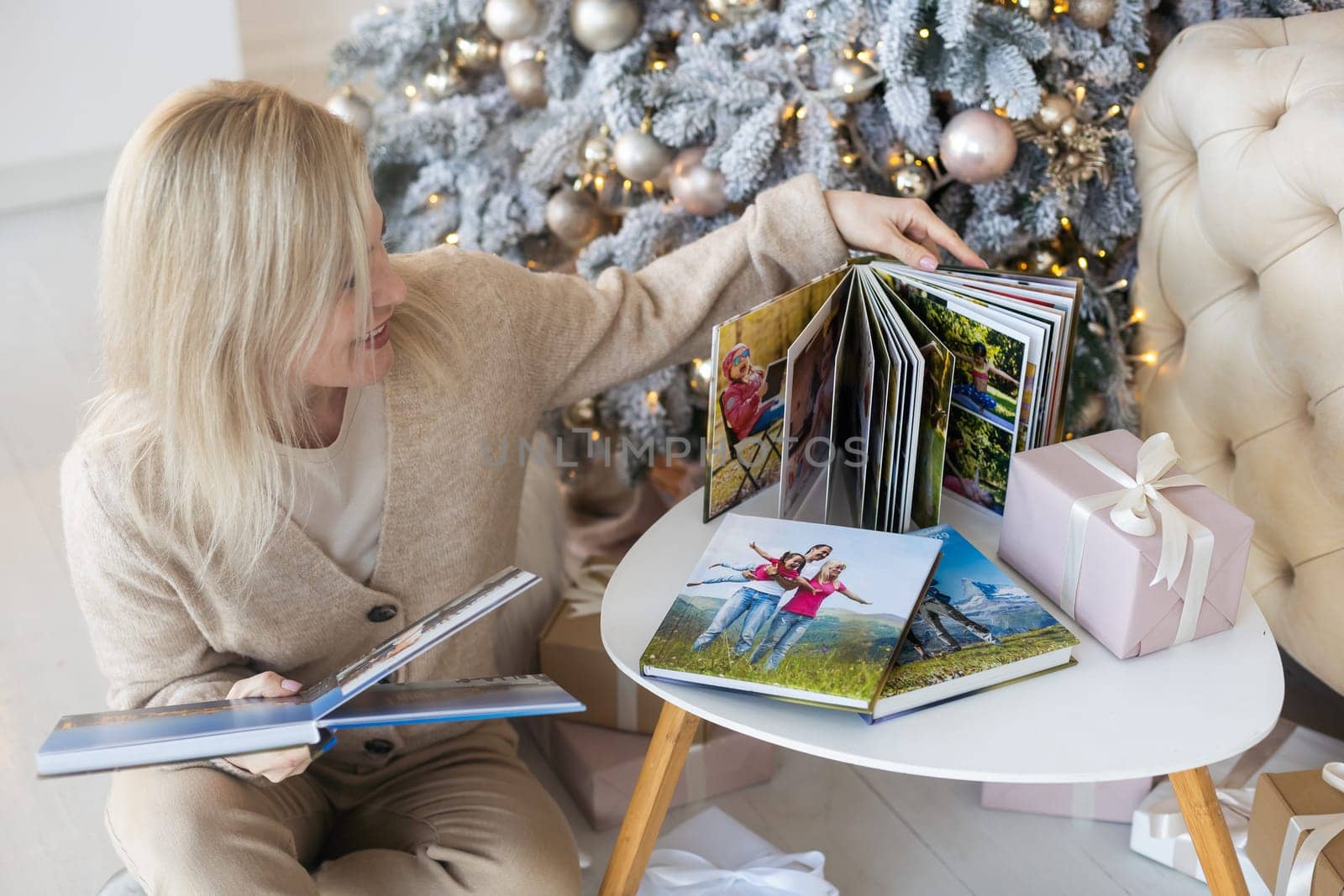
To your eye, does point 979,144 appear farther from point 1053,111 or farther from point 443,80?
point 443,80

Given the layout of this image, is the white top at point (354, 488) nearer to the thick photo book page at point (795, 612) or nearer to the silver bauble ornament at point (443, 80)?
the thick photo book page at point (795, 612)

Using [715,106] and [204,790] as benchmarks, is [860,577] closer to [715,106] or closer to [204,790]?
[204,790]

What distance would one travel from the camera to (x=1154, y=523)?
81cm

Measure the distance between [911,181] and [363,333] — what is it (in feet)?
2.11

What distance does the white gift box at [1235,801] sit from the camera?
1.12 meters

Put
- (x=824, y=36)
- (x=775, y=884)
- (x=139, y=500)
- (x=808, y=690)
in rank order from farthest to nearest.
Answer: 1. (x=824, y=36)
2. (x=775, y=884)
3. (x=139, y=500)
4. (x=808, y=690)

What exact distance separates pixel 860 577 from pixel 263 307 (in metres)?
0.48

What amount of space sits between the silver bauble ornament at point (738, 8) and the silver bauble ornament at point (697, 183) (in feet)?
0.50

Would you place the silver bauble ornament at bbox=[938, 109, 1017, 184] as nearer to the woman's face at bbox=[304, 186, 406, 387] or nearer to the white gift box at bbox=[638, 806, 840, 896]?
the woman's face at bbox=[304, 186, 406, 387]

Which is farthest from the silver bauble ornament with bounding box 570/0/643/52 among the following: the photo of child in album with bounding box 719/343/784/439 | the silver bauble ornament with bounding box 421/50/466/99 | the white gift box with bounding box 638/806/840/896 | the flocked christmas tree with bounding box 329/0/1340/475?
the white gift box with bounding box 638/806/840/896

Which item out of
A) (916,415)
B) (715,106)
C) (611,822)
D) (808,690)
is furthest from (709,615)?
(715,106)

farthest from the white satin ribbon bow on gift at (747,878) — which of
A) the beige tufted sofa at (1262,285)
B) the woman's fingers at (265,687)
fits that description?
the beige tufted sofa at (1262,285)

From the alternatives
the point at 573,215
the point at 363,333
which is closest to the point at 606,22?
the point at 573,215

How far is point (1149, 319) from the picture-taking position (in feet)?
4.24
